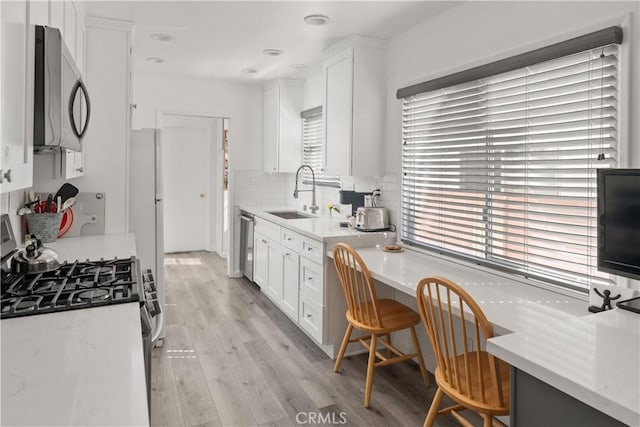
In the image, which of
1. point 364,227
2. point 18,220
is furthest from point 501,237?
point 18,220

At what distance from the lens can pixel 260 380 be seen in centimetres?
280

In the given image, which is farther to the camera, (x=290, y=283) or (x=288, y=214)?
(x=288, y=214)

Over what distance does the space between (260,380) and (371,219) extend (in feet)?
4.57

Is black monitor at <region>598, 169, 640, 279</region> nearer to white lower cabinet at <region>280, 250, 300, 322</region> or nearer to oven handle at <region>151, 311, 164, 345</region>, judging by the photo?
oven handle at <region>151, 311, 164, 345</region>

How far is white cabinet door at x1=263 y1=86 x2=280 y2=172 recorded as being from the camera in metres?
5.12

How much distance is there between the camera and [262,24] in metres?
3.23

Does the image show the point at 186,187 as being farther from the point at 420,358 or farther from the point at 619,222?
the point at 619,222

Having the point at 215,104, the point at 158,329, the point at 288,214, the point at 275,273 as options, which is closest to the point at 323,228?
the point at 275,273

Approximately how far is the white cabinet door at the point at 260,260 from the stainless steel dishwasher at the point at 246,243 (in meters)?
0.19

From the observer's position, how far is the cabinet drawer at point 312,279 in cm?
316

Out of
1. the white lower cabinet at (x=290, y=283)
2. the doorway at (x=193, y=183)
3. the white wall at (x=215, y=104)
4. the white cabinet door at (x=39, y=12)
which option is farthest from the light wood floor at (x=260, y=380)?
the doorway at (x=193, y=183)

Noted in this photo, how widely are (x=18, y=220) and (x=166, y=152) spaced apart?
15.1 feet

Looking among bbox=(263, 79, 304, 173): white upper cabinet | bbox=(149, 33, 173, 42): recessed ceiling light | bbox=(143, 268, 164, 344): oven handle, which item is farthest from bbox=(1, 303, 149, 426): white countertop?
bbox=(263, 79, 304, 173): white upper cabinet

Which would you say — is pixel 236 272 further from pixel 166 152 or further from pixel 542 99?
pixel 542 99
